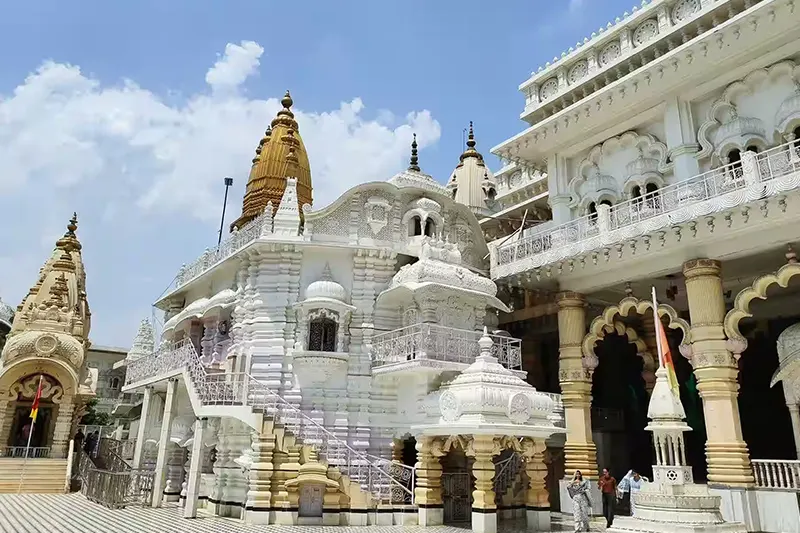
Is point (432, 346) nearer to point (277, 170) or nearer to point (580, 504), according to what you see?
point (580, 504)

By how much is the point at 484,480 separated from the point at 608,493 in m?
4.08

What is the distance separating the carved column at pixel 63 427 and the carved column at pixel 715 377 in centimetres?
2474

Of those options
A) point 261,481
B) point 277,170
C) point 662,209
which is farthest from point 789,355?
point 277,170

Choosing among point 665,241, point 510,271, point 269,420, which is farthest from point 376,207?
point 665,241

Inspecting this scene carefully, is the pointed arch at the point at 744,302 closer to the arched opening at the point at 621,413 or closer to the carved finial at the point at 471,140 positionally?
the arched opening at the point at 621,413

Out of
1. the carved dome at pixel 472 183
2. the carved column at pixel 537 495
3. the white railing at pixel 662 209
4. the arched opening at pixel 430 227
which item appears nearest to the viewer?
the white railing at pixel 662 209

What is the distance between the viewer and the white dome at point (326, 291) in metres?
17.7

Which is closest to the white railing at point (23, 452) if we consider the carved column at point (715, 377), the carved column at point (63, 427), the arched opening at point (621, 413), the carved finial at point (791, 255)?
the carved column at point (63, 427)

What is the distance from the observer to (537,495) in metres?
15.5

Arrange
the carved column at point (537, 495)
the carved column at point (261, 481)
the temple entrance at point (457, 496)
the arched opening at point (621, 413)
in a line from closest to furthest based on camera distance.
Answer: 1. the carved column at point (261, 481)
2. the carved column at point (537, 495)
3. the temple entrance at point (457, 496)
4. the arched opening at point (621, 413)

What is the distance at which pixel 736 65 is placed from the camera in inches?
590

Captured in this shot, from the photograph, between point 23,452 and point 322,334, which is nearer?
point 322,334

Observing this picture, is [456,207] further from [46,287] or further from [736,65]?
[46,287]

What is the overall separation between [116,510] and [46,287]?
16888 mm
